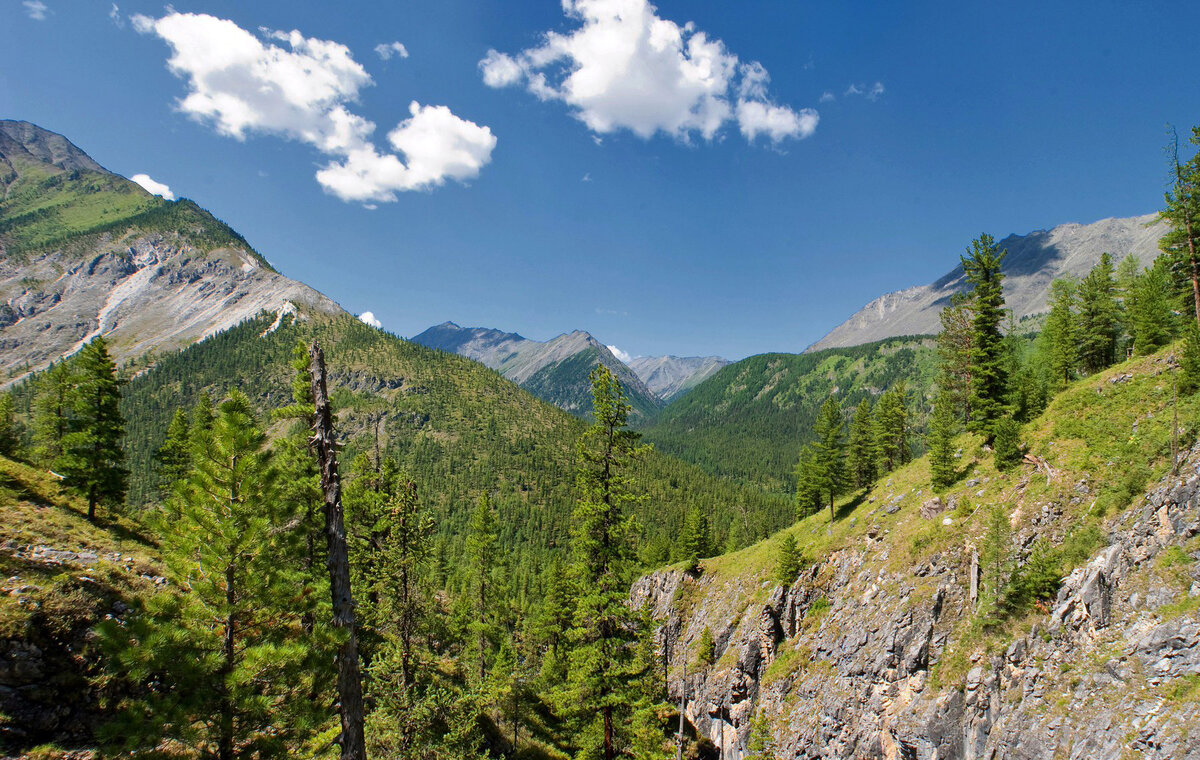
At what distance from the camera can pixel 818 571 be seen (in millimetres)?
38031

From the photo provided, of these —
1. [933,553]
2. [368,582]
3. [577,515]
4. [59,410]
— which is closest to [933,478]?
[933,553]

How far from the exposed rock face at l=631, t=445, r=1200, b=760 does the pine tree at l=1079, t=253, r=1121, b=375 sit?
31.1 m

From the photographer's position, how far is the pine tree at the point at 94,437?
84.5ft

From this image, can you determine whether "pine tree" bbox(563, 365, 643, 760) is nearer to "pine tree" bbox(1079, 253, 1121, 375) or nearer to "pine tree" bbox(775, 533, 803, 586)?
"pine tree" bbox(775, 533, 803, 586)

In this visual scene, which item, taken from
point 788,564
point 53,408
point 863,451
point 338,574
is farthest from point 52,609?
point 863,451

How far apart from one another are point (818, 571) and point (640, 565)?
2572 cm

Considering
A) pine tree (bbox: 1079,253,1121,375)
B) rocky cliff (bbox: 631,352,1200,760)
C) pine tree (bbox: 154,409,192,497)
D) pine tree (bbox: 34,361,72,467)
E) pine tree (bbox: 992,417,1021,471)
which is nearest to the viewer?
rocky cliff (bbox: 631,352,1200,760)

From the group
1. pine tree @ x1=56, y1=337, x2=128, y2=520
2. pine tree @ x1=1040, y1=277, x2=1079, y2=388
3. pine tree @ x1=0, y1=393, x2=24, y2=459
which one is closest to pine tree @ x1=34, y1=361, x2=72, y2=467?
pine tree @ x1=56, y1=337, x2=128, y2=520

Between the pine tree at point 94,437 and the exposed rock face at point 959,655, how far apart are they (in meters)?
44.0

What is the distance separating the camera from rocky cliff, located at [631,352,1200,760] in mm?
16469

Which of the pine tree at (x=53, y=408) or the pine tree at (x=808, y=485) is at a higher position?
the pine tree at (x=53, y=408)

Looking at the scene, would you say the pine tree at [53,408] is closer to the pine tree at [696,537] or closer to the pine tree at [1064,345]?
the pine tree at [696,537]

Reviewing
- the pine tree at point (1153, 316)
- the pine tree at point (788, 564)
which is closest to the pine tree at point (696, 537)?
the pine tree at point (788, 564)

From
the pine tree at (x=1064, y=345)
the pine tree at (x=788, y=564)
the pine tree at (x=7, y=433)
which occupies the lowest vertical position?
the pine tree at (x=788, y=564)
